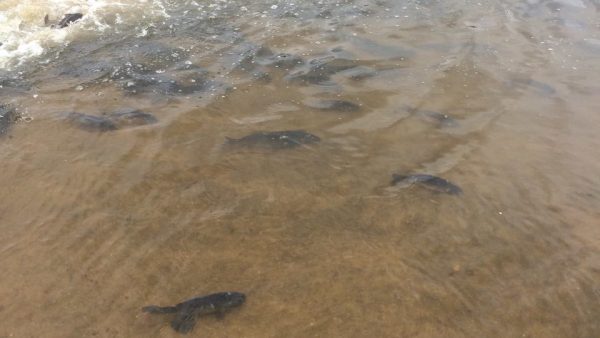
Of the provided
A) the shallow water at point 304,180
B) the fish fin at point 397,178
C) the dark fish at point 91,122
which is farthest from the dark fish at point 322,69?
the dark fish at point 91,122

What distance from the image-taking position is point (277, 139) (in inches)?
251

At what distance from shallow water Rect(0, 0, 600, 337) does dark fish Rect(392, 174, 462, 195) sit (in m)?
0.10

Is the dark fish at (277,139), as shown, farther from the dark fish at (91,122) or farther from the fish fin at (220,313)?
the fish fin at (220,313)

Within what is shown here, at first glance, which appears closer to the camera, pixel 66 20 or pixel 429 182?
pixel 429 182

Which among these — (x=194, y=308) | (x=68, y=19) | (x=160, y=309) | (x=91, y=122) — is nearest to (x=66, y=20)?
(x=68, y=19)

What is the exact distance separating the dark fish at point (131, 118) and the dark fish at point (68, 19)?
151 inches

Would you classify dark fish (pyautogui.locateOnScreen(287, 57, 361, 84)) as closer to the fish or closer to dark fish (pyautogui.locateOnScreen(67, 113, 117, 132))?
dark fish (pyautogui.locateOnScreen(67, 113, 117, 132))

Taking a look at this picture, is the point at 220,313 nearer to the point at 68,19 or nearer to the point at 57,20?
the point at 68,19

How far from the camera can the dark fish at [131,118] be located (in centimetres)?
671

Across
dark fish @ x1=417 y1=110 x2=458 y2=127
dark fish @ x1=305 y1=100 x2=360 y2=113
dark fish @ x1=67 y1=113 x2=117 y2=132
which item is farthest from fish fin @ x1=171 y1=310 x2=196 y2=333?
dark fish @ x1=417 y1=110 x2=458 y2=127

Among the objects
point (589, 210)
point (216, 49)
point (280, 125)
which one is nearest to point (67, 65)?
point (216, 49)

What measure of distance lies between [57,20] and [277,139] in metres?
6.51

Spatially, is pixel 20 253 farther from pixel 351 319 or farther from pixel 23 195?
pixel 351 319

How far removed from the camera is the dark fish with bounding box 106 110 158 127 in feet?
22.0
